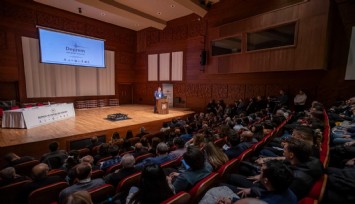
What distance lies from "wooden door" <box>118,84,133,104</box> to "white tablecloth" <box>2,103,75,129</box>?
5.41 meters

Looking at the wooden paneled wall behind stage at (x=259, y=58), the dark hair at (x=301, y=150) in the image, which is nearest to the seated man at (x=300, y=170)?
the dark hair at (x=301, y=150)

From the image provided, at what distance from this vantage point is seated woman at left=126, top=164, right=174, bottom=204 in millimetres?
1326

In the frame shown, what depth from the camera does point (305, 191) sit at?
1.38 meters

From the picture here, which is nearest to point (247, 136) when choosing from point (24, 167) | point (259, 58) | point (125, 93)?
point (24, 167)

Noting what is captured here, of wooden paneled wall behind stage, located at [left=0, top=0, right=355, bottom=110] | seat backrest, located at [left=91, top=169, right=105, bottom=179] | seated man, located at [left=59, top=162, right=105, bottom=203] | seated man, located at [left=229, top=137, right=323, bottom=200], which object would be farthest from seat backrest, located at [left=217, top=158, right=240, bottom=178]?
wooden paneled wall behind stage, located at [left=0, top=0, right=355, bottom=110]

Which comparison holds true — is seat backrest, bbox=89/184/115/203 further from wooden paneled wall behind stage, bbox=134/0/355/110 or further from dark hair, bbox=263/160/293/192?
wooden paneled wall behind stage, bbox=134/0/355/110

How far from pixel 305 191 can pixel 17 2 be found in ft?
37.1

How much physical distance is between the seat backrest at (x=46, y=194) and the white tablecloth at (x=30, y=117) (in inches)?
189

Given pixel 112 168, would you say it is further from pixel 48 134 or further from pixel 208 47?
pixel 208 47

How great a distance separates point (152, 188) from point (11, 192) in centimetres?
188

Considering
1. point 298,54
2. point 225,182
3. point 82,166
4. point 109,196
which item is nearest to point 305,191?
point 225,182

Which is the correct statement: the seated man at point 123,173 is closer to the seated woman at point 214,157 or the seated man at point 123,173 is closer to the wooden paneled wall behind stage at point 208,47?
the seated woman at point 214,157

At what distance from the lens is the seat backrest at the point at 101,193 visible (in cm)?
165

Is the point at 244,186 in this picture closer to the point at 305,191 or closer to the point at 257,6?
the point at 305,191
